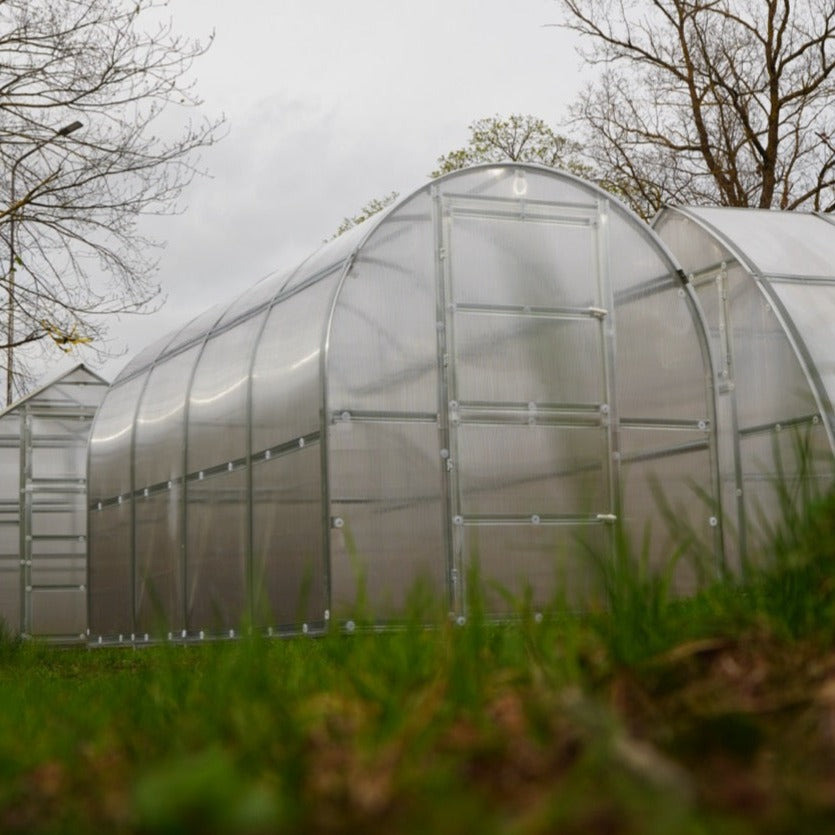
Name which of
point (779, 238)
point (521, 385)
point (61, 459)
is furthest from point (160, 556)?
point (61, 459)

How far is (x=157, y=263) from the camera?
18.5 m

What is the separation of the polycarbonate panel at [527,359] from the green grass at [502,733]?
9.23m

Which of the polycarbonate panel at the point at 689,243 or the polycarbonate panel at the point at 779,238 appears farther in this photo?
the polycarbonate panel at the point at 689,243

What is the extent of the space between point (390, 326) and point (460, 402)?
90 centimetres

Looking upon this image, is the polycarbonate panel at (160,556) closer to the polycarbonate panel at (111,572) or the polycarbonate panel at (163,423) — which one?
the polycarbonate panel at (163,423)

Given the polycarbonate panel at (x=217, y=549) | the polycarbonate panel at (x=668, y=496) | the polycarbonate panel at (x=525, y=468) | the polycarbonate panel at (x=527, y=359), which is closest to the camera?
the polycarbonate panel at (x=525, y=468)

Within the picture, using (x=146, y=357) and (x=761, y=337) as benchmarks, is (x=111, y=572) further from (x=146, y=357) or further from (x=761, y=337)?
(x=761, y=337)

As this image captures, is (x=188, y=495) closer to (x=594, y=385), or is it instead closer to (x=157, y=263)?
(x=157, y=263)

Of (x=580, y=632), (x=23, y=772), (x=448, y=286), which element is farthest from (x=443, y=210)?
(x=23, y=772)

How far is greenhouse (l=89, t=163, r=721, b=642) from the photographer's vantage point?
12.7 meters

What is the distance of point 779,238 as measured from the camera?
51.1ft

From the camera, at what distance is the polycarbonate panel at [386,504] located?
41.0 feet

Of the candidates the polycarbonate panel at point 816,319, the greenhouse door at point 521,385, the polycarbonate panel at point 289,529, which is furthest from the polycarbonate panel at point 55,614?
the polycarbonate panel at point 816,319

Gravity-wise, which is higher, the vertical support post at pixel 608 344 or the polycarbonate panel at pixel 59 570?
the vertical support post at pixel 608 344
